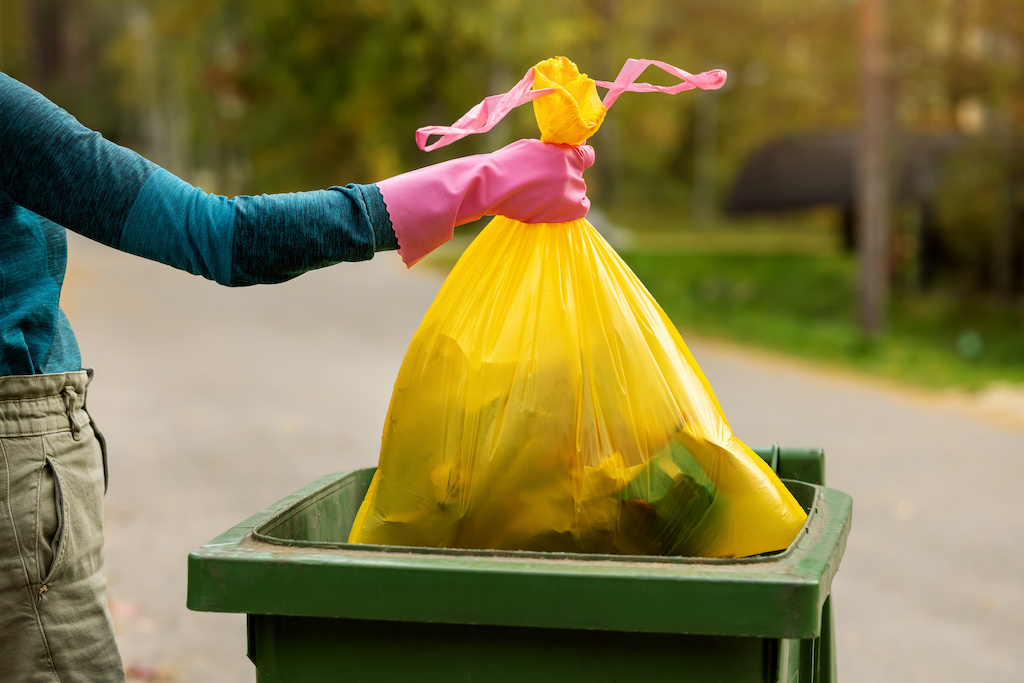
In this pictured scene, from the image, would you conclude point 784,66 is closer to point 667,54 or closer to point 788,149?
point 667,54

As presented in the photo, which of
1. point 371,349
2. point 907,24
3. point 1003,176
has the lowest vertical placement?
point 371,349

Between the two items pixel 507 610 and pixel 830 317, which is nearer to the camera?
pixel 507 610

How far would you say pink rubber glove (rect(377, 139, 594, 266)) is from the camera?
1347mm

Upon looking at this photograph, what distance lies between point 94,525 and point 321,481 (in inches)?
15.6

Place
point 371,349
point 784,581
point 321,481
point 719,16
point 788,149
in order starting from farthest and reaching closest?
1. point 719,16
2. point 788,149
3. point 371,349
4. point 321,481
5. point 784,581

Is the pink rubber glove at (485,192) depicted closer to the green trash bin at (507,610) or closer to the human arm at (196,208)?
the human arm at (196,208)

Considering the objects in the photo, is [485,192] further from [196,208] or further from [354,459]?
[354,459]

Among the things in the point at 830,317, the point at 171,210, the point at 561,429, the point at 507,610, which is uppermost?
the point at 171,210

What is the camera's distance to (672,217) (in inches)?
1608

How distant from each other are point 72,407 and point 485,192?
686 millimetres

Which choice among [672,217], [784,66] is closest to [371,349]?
[784,66]

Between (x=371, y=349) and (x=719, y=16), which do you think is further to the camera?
(x=719, y=16)

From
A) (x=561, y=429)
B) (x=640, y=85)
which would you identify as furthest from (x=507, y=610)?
(x=640, y=85)

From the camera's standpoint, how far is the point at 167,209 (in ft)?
4.23
